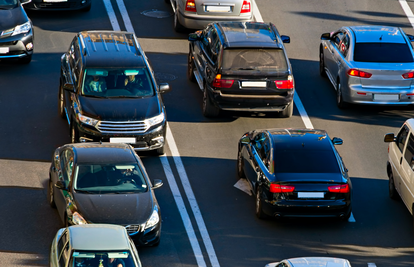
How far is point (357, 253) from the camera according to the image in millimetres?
15797

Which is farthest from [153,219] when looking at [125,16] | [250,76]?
[125,16]

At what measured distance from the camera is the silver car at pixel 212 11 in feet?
80.3

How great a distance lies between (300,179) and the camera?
1616 cm

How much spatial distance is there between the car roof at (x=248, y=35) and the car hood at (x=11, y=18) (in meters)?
5.16

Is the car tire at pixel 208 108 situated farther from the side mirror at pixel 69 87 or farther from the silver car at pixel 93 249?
the silver car at pixel 93 249

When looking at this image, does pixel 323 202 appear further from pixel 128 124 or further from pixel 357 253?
pixel 128 124

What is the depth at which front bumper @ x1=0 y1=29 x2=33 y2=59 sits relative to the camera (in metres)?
22.7

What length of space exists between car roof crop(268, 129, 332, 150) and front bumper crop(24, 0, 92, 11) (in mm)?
10656

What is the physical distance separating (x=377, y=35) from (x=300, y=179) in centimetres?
722

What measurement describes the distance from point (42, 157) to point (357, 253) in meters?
7.05

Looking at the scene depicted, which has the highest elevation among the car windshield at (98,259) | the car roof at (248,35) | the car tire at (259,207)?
the car windshield at (98,259)

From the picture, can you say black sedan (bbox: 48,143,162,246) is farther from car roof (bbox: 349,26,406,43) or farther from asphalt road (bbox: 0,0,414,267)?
car roof (bbox: 349,26,406,43)

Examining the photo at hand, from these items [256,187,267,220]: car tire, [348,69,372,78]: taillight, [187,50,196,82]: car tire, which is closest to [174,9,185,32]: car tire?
[187,50,196,82]: car tire

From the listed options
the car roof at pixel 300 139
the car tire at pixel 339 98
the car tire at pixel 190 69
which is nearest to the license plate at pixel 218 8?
the car tire at pixel 190 69
